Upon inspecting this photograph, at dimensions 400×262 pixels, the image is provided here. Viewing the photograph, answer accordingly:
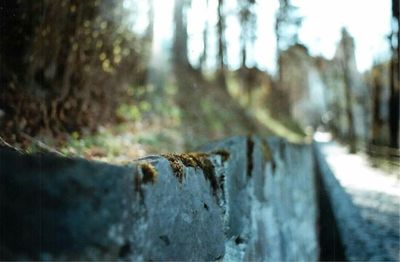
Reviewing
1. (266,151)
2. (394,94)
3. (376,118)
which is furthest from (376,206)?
(376,118)

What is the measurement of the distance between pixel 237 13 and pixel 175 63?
635cm

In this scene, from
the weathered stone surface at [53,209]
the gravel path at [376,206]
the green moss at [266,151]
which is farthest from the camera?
the gravel path at [376,206]

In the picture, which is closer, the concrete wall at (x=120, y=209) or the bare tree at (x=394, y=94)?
the concrete wall at (x=120, y=209)

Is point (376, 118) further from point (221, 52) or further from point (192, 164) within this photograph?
point (192, 164)

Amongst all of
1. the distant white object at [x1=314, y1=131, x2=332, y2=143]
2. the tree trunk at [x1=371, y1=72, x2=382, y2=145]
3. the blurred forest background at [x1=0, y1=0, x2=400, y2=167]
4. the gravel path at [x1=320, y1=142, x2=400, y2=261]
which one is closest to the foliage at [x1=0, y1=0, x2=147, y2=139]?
the blurred forest background at [x1=0, y1=0, x2=400, y2=167]

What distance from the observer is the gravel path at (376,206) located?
6.19 m

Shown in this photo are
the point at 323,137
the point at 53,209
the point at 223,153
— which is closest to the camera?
the point at 53,209

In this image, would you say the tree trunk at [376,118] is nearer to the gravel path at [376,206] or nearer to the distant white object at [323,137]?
the gravel path at [376,206]

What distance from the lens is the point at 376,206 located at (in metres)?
Result: 9.04

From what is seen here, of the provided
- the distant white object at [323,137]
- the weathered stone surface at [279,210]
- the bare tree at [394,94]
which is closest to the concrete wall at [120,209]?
the weathered stone surface at [279,210]

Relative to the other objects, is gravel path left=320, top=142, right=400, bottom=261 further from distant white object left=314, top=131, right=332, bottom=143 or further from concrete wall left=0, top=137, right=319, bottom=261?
distant white object left=314, top=131, right=332, bottom=143

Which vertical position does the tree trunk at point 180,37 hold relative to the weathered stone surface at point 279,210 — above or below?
above

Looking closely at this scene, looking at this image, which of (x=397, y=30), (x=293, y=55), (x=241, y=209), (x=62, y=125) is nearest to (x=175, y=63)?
(x=397, y=30)

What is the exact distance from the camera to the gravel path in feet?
20.3
